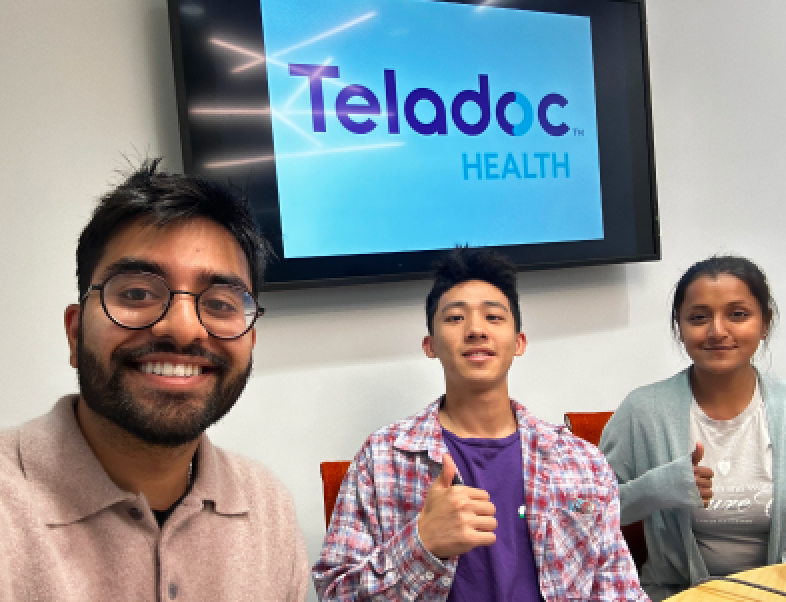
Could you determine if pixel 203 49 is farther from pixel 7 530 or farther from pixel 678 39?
pixel 678 39

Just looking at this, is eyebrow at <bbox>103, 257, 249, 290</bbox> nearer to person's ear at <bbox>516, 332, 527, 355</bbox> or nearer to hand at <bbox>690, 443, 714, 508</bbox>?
person's ear at <bbox>516, 332, 527, 355</bbox>

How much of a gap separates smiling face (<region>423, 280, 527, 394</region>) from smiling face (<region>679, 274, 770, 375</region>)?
542 millimetres

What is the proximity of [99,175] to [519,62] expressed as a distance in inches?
56.6

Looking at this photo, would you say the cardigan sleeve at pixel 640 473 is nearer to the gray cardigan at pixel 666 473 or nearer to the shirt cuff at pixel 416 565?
the gray cardigan at pixel 666 473

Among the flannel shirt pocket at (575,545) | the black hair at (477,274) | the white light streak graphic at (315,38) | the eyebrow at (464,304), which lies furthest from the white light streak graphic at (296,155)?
the flannel shirt pocket at (575,545)

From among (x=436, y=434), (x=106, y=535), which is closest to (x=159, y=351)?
(x=106, y=535)

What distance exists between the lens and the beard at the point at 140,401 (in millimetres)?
947

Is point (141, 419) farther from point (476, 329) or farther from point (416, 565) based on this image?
point (476, 329)

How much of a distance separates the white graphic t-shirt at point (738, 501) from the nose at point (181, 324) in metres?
1.52

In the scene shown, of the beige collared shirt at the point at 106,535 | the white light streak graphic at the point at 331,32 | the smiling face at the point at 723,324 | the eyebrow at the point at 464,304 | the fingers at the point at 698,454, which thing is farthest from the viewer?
the white light streak graphic at the point at 331,32

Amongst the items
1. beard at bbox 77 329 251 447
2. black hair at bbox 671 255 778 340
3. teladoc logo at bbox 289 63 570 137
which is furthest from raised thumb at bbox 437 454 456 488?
teladoc logo at bbox 289 63 570 137

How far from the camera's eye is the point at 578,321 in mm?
2527

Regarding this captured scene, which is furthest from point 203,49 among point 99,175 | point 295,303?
point 295,303

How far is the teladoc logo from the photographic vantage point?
2.05 m
